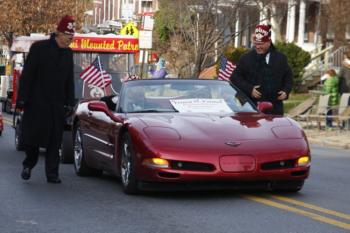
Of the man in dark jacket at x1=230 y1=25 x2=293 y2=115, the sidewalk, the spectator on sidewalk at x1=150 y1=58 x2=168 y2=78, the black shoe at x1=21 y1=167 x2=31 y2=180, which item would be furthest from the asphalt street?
the spectator on sidewalk at x1=150 y1=58 x2=168 y2=78

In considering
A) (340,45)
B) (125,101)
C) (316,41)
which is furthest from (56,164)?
(316,41)

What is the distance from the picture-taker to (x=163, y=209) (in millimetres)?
9664

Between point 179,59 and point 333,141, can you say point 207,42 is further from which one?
point 333,141

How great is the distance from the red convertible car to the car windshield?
11mm

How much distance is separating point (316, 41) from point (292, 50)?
9.40m

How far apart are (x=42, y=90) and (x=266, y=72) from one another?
3.04m

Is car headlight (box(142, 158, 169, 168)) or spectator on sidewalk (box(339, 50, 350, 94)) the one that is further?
spectator on sidewalk (box(339, 50, 350, 94))

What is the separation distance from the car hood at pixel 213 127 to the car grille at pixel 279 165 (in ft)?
1.00

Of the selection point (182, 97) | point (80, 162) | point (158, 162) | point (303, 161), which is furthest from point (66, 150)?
point (303, 161)

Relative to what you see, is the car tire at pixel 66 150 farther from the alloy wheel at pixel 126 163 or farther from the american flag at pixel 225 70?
the american flag at pixel 225 70

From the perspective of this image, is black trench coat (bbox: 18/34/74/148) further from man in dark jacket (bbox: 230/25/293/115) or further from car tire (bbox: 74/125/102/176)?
man in dark jacket (bbox: 230/25/293/115)

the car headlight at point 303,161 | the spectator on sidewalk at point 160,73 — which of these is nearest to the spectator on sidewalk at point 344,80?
the spectator on sidewalk at point 160,73

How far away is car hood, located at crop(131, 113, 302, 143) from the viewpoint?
408 inches

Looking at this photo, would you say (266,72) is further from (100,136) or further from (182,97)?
(100,136)
